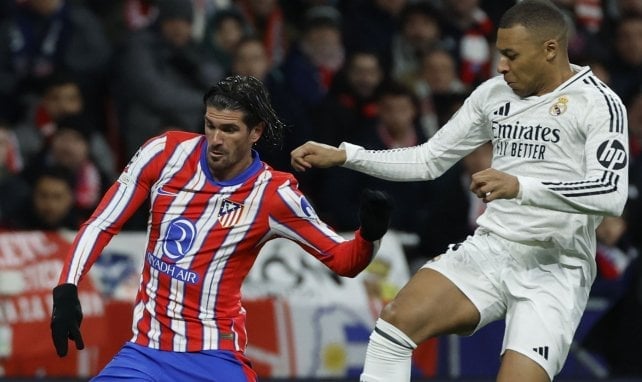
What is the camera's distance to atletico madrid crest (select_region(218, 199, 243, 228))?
601 centimetres

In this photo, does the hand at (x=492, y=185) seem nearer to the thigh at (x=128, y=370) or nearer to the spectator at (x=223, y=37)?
the thigh at (x=128, y=370)

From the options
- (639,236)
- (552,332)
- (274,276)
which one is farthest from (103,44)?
(552,332)

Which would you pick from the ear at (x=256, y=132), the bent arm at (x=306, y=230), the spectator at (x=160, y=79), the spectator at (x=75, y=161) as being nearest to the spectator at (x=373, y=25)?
the spectator at (x=160, y=79)

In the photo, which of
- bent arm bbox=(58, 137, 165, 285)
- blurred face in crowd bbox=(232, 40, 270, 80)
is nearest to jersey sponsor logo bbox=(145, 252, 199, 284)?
bent arm bbox=(58, 137, 165, 285)

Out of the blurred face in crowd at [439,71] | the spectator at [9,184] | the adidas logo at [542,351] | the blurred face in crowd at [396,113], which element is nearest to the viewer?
the adidas logo at [542,351]

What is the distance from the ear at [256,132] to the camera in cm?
605

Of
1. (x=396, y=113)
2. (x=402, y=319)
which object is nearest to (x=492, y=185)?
(x=402, y=319)

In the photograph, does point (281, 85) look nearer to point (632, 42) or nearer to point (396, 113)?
point (396, 113)

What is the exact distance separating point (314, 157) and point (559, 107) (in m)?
1.00

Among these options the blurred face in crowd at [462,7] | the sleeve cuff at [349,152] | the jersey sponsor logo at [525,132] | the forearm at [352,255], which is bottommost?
the forearm at [352,255]

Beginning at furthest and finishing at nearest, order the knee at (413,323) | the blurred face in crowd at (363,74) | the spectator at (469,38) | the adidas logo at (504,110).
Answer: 1. the spectator at (469,38)
2. the blurred face in crowd at (363,74)
3. the adidas logo at (504,110)
4. the knee at (413,323)

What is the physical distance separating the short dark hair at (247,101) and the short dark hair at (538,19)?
100 cm

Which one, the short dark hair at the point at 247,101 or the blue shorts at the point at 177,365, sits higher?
the short dark hair at the point at 247,101

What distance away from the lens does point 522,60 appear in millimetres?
6039
